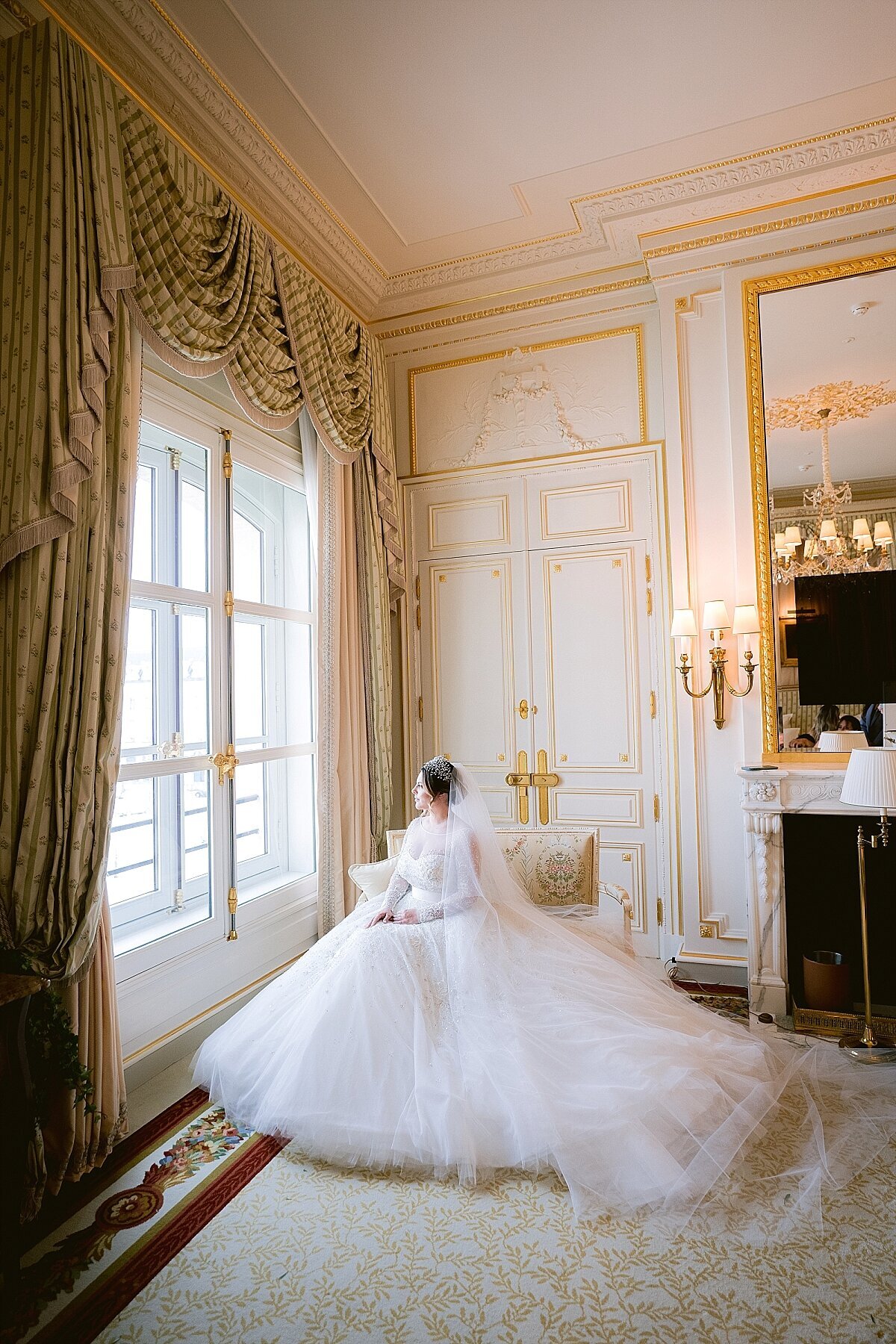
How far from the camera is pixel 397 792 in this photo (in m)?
4.77

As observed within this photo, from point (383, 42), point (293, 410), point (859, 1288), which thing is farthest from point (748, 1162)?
point (383, 42)

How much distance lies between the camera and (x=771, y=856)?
11.5ft

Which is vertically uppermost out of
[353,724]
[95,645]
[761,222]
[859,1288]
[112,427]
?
[761,222]

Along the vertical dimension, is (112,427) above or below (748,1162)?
above

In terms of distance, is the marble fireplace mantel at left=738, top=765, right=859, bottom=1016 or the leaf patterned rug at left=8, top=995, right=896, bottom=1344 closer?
the leaf patterned rug at left=8, top=995, right=896, bottom=1344

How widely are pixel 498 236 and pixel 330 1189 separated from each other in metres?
4.29

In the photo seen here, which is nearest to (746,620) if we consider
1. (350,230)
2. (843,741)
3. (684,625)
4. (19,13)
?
(684,625)

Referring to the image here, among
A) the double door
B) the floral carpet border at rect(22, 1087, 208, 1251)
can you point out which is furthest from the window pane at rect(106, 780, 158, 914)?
the double door

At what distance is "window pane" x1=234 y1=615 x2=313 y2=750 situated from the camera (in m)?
3.66

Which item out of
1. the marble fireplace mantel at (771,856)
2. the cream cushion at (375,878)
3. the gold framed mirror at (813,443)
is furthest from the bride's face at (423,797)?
the gold framed mirror at (813,443)

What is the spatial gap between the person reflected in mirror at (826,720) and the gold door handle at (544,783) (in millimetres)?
1404

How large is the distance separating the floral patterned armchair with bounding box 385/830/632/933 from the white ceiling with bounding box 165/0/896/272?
3.07m

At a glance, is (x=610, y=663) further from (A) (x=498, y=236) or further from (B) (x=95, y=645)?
(B) (x=95, y=645)

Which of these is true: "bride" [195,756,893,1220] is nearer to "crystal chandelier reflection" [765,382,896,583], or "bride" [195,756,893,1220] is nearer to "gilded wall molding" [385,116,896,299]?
"crystal chandelier reflection" [765,382,896,583]
